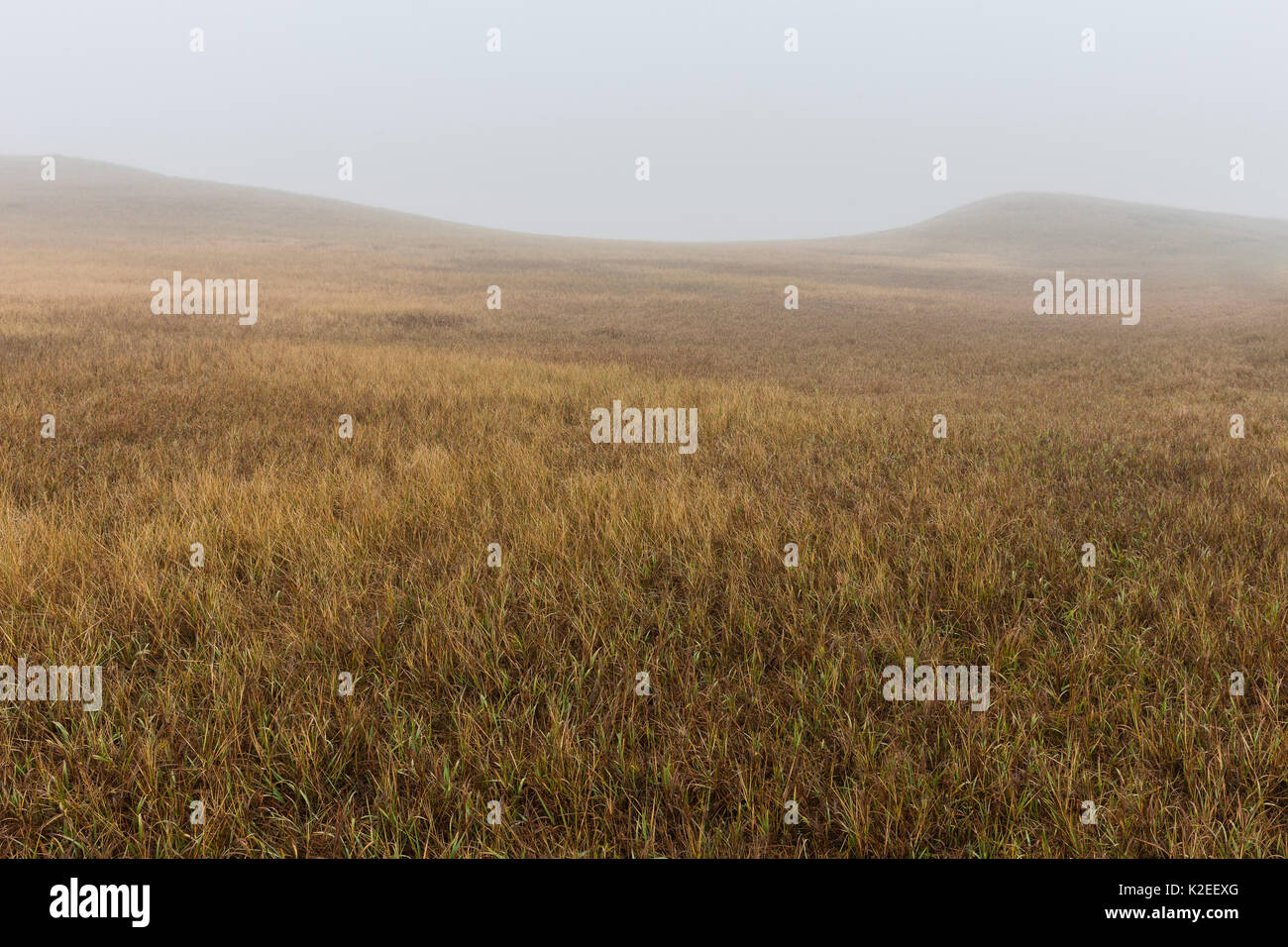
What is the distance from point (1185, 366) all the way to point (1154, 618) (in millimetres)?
13410

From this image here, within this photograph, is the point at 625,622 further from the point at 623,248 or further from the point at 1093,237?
the point at 1093,237

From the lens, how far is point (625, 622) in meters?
3.17

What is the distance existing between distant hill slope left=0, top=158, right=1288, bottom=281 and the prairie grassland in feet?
137

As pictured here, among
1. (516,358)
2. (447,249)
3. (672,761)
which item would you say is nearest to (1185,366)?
(516,358)

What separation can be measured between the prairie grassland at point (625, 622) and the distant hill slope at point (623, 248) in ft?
137

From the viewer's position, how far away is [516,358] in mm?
13148

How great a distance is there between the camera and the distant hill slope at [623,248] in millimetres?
47906

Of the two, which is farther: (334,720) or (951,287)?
(951,287)

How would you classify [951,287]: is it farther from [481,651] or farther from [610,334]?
[481,651]

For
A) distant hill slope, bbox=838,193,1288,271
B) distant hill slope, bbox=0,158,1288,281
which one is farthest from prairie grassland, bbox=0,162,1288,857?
distant hill slope, bbox=838,193,1288,271

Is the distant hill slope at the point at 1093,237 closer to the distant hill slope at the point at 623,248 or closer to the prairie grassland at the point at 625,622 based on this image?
the distant hill slope at the point at 623,248

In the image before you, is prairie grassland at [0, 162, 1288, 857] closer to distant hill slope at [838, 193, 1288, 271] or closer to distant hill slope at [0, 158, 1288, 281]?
distant hill slope at [0, 158, 1288, 281]

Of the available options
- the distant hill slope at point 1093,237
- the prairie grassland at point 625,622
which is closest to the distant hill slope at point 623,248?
the distant hill slope at point 1093,237
